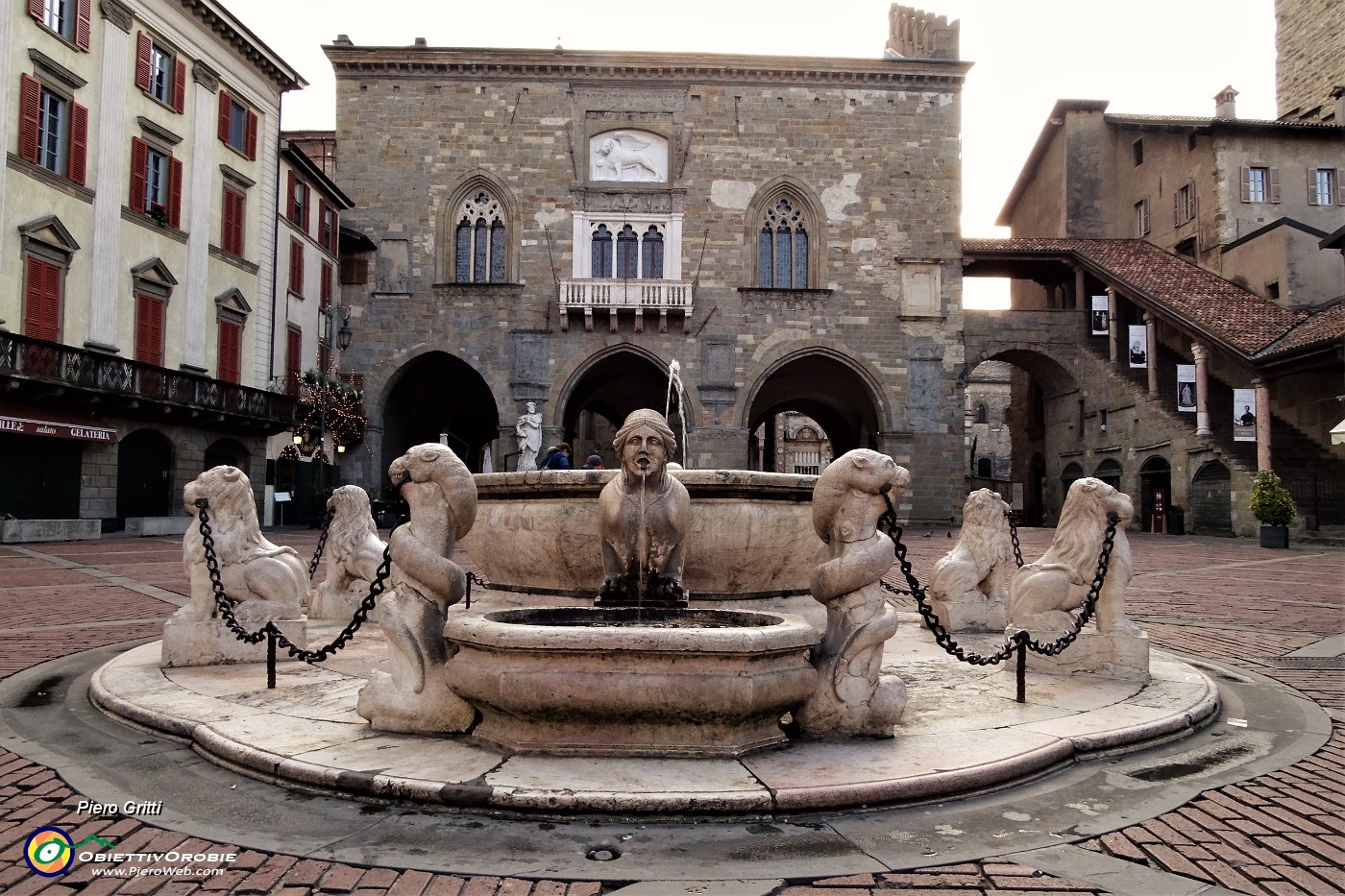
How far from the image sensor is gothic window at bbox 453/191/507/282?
95.5ft

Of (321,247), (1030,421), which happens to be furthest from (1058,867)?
(1030,421)

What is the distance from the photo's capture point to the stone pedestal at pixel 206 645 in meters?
5.27

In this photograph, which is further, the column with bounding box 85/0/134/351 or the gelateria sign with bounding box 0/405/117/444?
the column with bounding box 85/0/134/351

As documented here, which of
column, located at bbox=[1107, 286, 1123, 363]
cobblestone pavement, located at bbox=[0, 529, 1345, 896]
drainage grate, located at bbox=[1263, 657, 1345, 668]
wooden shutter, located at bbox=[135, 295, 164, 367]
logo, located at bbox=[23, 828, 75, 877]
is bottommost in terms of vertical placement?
drainage grate, located at bbox=[1263, 657, 1345, 668]

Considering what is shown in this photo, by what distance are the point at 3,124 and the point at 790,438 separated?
5639 cm

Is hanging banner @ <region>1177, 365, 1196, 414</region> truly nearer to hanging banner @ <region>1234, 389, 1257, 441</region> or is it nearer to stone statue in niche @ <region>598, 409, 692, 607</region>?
hanging banner @ <region>1234, 389, 1257, 441</region>

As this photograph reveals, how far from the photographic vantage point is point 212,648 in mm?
5348

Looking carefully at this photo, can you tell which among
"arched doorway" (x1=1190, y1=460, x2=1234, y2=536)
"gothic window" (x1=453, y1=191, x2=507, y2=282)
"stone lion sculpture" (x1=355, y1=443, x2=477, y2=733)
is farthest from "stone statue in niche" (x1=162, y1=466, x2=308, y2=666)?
"arched doorway" (x1=1190, y1=460, x2=1234, y2=536)

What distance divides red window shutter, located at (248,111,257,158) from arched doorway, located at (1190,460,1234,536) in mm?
27959

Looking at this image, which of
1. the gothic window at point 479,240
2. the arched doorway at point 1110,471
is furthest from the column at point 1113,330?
the gothic window at point 479,240

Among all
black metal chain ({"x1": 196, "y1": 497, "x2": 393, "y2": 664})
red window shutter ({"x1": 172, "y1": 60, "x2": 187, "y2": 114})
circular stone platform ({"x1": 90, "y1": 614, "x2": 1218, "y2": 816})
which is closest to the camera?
circular stone platform ({"x1": 90, "y1": 614, "x2": 1218, "y2": 816})

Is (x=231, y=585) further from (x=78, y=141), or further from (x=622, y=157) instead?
(x=622, y=157)

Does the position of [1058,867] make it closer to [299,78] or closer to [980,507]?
[980,507]

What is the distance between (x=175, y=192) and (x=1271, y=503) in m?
26.7
